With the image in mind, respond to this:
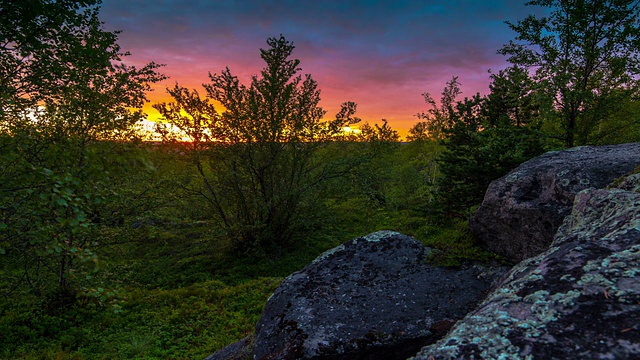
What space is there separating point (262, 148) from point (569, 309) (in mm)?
16066

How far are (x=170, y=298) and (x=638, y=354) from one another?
14.4 m

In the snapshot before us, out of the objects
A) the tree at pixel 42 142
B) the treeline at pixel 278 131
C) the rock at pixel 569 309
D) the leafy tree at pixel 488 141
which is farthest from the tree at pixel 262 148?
the rock at pixel 569 309

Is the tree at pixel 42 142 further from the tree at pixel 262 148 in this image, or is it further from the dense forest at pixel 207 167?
the tree at pixel 262 148

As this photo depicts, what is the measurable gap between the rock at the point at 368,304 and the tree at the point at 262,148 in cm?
1058

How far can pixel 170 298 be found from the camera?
41.8 ft

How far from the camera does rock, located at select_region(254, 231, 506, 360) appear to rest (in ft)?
16.3

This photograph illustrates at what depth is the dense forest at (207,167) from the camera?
553 cm

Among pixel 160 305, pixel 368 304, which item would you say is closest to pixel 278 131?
pixel 160 305

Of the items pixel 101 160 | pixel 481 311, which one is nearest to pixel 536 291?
pixel 481 311

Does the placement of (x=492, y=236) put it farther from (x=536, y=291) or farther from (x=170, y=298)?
(x=170, y=298)

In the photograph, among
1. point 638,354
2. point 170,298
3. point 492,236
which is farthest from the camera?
point 170,298

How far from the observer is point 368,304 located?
18.7 feet

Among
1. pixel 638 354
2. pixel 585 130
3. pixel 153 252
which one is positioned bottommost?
pixel 153 252

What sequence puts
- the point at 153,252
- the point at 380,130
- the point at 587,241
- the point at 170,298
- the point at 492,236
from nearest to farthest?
the point at 587,241, the point at 492,236, the point at 170,298, the point at 380,130, the point at 153,252
